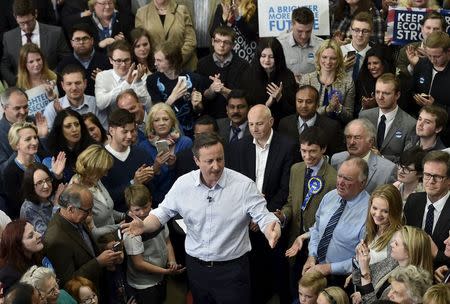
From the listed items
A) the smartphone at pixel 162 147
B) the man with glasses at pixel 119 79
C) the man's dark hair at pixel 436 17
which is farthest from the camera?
the man's dark hair at pixel 436 17

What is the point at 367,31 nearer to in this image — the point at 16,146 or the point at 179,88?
the point at 179,88

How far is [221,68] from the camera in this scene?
10.3 m

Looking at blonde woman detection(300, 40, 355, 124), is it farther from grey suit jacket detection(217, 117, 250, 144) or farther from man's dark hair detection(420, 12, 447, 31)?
man's dark hair detection(420, 12, 447, 31)

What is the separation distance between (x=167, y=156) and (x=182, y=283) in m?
1.16

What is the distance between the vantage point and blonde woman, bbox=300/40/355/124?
32.1 feet

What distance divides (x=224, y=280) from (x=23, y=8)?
4.08 m

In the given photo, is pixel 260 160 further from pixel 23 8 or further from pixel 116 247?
pixel 23 8

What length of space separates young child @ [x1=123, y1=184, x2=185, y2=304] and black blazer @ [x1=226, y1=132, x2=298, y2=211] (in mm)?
869

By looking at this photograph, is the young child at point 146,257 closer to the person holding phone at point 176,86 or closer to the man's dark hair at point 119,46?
the person holding phone at point 176,86

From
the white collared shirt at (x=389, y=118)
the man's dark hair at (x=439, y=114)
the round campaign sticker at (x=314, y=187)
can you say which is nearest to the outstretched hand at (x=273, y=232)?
the round campaign sticker at (x=314, y=187)

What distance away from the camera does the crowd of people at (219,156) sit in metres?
7.64

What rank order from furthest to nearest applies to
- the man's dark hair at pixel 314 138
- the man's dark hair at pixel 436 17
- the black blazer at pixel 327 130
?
the man's dark hair at pixel 436 17 < the black blazer at pixel 327 130 < the man's dark hair at pixel 314 138

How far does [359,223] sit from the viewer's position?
7980 millimetres

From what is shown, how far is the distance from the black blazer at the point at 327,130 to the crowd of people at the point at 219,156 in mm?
20
